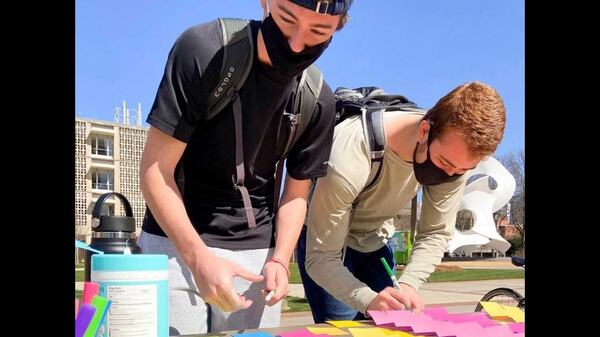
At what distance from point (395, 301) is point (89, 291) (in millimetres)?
843

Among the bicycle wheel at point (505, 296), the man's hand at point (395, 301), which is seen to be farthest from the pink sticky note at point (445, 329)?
the bicycle wheel at point (505, 296)

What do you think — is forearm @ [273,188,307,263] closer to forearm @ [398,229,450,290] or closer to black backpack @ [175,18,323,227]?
black backpack @ [175,18,323,227]

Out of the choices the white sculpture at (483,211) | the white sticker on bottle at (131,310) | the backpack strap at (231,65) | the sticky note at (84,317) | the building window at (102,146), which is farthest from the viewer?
the building window at (102,146)

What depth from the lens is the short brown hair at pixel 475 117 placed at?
1.46 metres

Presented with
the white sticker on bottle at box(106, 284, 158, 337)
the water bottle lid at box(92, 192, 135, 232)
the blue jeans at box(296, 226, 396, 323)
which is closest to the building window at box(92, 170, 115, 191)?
the blue jeans at box(296, 226, 396, 323)

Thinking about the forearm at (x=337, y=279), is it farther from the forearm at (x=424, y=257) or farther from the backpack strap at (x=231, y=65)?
the backpack strap at (x=231, y=65)

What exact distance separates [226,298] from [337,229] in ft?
1.71

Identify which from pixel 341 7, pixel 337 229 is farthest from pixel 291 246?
pixel 341 7

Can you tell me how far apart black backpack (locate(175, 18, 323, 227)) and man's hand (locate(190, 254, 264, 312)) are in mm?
217

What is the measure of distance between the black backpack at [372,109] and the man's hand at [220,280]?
1.93 ft

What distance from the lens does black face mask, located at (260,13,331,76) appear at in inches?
50.0

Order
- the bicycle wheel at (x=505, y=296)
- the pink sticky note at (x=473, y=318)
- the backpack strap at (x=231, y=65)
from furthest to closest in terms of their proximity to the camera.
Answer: the bicycle wheel at (x=505, y=296), the pink sticky note at (x=473, y=318), the backpack strap at (x=231, y=65)
